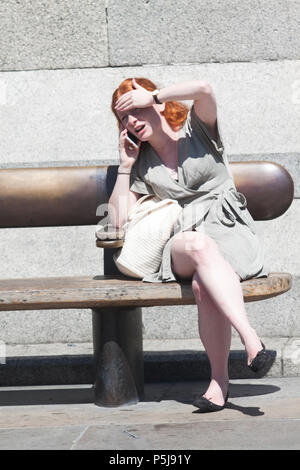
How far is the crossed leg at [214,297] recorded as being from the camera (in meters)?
3.30

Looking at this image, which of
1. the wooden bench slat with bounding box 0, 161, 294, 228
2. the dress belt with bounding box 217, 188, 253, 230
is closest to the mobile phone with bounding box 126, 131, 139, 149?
the wooden bench slat with bounding box 0, 161, 294, 228

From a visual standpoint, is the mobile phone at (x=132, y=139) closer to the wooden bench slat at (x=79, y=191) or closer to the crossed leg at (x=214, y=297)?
the wooden bench slat at (x=79, y=191)

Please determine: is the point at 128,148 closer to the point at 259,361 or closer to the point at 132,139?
the point at 132,139

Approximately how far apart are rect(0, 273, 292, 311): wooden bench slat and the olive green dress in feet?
0.35

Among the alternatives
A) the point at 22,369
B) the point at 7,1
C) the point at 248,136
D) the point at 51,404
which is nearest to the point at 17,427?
the point at 51,404

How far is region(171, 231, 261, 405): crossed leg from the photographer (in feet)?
10.8

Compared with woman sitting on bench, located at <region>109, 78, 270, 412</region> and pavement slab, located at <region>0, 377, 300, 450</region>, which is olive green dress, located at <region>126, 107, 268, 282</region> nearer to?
woman sitting on bench, located at <region>109, 78, 270, 412</region>

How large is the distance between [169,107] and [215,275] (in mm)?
896

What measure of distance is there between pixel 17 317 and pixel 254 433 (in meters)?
2.04

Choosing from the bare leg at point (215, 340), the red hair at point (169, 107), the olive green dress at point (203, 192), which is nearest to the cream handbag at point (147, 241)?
the olive green dress at point (203, 192)

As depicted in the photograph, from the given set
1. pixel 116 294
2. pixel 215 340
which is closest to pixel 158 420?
pixel 215 340

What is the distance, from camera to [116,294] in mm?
3467

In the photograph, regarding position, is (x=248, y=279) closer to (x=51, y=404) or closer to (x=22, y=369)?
(x=51, y=404)

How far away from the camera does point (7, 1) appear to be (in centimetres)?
493
